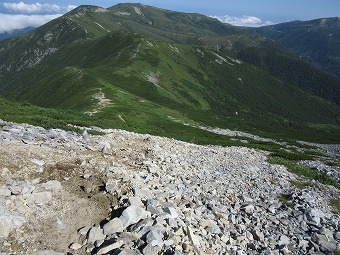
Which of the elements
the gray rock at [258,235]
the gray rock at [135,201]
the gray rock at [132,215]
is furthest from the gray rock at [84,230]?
the gray rock at [258,235]

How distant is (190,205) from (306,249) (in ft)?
24.2

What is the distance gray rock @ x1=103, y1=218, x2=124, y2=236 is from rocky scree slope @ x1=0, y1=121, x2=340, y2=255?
5cm

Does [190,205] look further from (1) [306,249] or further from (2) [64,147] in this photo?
(2) [64,147]

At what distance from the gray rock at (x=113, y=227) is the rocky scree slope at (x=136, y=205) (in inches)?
2.0

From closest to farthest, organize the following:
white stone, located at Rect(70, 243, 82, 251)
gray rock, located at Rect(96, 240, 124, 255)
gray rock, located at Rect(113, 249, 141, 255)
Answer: gray rock, located at Rect(113, 249, 141, 255) < gray rock, located at Rect(96, 240, 124, 255) < white stone, located at Rect(70, 243, 82, 251)

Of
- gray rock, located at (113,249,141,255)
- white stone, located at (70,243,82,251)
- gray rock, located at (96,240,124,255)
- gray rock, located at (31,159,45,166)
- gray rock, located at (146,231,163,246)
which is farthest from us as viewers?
gray rock, located at (31,159,45,166)

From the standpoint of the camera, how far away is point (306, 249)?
1920 cm

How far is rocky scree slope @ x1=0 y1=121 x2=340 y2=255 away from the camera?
1516cm

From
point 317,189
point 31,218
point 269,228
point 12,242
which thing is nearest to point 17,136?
point 31,218

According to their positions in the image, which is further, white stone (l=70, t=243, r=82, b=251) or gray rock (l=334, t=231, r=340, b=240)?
gray rock (l=334, t=231, r=340, b=240)

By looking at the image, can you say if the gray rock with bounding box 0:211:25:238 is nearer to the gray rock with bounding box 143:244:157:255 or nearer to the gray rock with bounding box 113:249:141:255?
the gray rock with bounding box 113:249:141:255

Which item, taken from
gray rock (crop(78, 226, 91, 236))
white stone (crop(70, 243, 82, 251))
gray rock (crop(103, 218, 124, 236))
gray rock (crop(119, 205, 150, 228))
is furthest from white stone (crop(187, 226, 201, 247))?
white stone (crop(70, 243, 82, 251))

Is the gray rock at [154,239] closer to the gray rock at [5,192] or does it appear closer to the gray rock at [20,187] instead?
the gray rock at [20,187]

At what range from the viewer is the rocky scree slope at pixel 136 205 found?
1516cm
